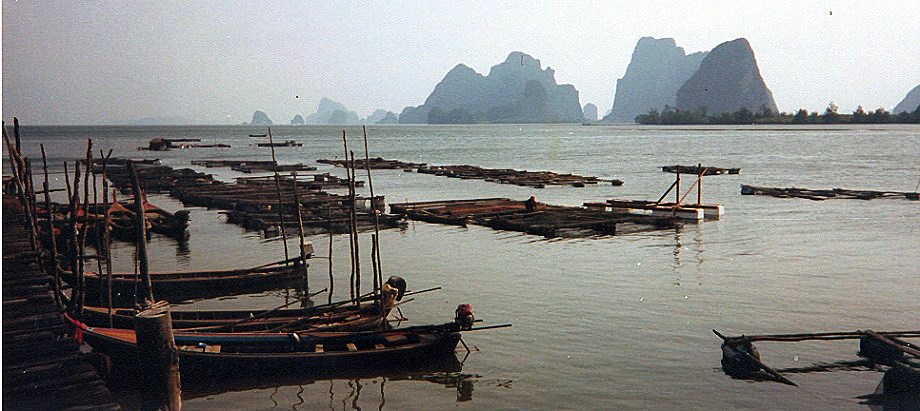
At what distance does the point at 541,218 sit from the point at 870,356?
17.5m

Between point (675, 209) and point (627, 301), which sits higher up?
point (675, 209)

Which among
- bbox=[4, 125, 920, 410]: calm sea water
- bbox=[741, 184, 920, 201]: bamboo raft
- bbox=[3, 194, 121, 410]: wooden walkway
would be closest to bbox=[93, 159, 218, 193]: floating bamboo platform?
bbox=[4, 125, 920, 410]: calm sea water

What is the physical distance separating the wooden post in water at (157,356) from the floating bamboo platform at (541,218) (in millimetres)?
19040

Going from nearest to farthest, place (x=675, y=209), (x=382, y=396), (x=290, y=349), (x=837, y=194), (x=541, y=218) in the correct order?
(x=382, y=396) → (x=290, y=349) → (x=541, y=218) → (x=675, y=209) → (x=837, y=194)

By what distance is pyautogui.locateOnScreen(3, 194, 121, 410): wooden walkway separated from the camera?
9.19m

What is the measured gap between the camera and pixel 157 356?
30.5 feet

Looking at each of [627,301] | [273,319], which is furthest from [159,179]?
[627,301]

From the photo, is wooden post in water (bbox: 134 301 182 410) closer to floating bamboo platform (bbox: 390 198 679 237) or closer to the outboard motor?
the outboard motor

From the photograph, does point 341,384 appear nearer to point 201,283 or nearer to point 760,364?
point 760,364

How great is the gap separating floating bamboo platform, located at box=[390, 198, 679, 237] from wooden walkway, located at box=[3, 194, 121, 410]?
16511mm

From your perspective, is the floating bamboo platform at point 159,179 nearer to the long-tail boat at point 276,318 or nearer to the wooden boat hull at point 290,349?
the long-tail boat at point 276,318

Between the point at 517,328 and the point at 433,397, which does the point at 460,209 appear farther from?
the point at 433,397

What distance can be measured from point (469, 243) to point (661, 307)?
1000cm

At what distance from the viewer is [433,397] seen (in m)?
12.4
